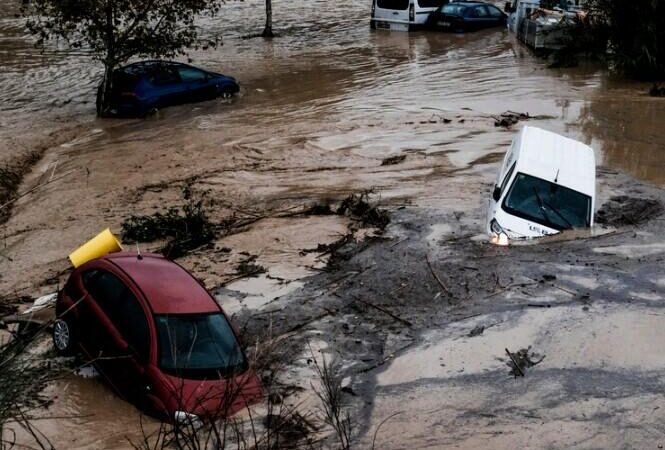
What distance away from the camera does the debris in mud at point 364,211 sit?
14.0 m

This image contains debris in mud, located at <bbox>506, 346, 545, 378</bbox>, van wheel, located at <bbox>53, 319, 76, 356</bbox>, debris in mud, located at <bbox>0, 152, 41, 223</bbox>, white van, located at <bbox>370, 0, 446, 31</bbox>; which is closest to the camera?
van wheel, located at <bbox>53, 319, 76, 356</bbox>

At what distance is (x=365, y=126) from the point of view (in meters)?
20.3

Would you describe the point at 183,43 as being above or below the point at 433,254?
above

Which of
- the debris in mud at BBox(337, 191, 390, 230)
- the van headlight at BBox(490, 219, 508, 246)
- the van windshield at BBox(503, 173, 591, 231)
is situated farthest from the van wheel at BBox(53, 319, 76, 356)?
the van windshield at BBox(503, 173, 591, 231)

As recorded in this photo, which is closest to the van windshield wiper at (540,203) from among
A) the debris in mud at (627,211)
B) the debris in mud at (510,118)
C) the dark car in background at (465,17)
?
the debris in mud at (627,211)

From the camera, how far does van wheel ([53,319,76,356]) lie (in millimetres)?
9398

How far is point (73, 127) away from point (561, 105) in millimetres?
11576

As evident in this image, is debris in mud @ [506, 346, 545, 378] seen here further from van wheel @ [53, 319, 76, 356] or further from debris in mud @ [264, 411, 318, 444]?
van wheel @ [53, 319, 76, 356]

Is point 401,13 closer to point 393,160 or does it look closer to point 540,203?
point 393,160

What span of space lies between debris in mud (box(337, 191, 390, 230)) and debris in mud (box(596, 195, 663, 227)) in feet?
10.5

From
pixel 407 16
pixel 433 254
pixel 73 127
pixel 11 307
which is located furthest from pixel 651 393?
pixel 407 16

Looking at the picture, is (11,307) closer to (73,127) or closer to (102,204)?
(102,204)

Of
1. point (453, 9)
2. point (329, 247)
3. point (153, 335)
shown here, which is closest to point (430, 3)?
point (453, 9)

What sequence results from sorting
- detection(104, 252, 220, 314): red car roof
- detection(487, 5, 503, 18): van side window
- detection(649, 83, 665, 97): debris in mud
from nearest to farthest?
detection(104, 252, 220, 314): red car roof < detection(649, 83, 665, 97): debris in mud < detection(487, 5, 503, 18): van side window
